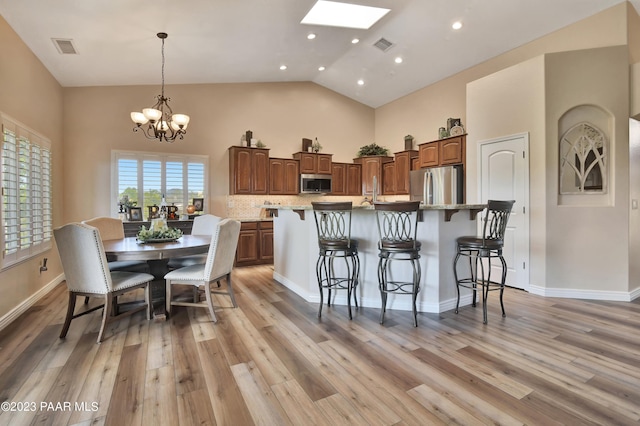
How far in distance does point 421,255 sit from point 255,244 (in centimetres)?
352

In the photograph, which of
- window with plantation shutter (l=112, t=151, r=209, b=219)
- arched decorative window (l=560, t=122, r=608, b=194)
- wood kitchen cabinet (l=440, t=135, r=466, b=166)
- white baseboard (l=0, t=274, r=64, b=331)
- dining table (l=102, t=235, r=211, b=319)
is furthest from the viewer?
window with plantation shutter (l=112, t=151, r=209, b=219)

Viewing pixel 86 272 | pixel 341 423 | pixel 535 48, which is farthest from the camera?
pixel 535 48

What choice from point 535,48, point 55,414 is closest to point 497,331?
point 55,414

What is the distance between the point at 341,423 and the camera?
1717 millimetres

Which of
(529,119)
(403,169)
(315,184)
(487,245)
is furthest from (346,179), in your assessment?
(487,245)

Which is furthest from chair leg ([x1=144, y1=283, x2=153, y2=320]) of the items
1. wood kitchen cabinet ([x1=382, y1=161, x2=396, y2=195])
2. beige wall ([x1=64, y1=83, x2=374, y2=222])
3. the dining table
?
wood kitchen cabinet ([x1=382, y1=161, x2=396, y2=195])

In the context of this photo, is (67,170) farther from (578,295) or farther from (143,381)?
(578,295)

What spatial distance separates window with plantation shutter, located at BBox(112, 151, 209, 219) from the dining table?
231cm

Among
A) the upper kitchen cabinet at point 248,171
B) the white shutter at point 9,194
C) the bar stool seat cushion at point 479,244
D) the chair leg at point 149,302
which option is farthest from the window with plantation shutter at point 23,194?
the bar stool seat cushion at point 479,244

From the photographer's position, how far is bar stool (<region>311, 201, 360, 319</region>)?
3207 mm

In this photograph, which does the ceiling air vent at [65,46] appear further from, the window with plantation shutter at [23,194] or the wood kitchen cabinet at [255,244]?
the wood kitchen cabinet at [255,244]

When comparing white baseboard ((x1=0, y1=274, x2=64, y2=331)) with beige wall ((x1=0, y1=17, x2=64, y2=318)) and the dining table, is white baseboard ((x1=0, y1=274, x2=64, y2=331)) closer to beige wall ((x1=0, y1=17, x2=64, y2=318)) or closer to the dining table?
beige wall ((x1=0, y1=17, x2=64, y2=318))

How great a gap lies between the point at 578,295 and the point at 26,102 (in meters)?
6.94

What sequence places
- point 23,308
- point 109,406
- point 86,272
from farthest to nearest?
point 23,308
point 86,272
point 109,406
